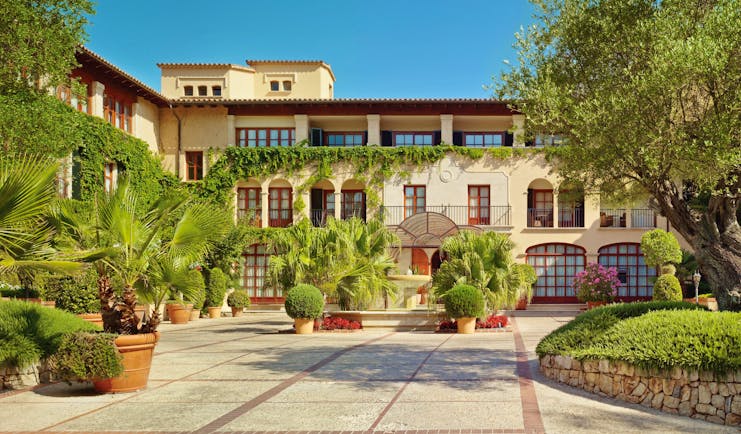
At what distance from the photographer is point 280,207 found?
113 feet

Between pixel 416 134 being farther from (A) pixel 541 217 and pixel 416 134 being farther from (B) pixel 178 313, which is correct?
(B) pixel 178 313

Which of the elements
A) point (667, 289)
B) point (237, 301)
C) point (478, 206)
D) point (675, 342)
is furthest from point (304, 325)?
point (478, 206)

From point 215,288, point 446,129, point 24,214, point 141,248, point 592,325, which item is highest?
point 446,129

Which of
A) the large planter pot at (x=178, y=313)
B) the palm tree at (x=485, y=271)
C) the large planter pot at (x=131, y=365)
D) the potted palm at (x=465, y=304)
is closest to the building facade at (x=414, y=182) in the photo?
the large planter pot at (x=178, y=313)

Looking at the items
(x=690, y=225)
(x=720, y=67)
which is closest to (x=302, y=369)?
(x=690, y=225)

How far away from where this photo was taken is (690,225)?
1064 centimetres

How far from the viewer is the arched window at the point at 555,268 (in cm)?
3347

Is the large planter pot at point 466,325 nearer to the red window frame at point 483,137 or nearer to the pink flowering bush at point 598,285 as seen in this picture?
the pink flowering bush at point 598,285

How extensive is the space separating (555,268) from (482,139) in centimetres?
690

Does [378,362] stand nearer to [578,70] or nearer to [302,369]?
[302,369]

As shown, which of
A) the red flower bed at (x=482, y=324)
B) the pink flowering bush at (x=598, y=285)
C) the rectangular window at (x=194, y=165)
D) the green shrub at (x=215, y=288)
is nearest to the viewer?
the red flower bed at (x=482, y=324)

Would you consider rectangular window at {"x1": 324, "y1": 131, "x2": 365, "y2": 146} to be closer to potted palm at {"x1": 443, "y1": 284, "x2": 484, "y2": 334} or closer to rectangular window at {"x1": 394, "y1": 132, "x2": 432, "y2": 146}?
rectangular window at {"x1": 394, "y1": 132, "x2": 432, "y2": 146}

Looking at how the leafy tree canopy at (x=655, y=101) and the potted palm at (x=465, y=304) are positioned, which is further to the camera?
the potted palm at (x=465, y=304)

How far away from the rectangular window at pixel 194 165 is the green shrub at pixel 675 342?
89.1ft
